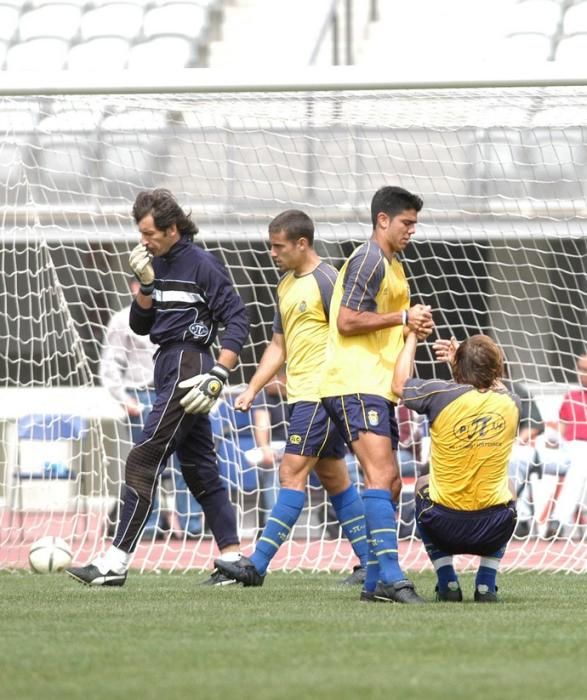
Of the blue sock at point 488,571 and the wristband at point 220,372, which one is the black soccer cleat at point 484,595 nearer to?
the blue sock at point 488,571

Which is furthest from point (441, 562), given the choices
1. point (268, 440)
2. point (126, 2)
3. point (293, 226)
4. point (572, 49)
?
point (126, 2)

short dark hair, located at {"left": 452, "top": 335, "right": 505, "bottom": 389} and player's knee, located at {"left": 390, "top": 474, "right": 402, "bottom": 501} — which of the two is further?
player's knee, located at {"left": 390, "top": 474, "right": 402, "bottom": 501}

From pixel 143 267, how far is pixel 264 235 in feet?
14.9

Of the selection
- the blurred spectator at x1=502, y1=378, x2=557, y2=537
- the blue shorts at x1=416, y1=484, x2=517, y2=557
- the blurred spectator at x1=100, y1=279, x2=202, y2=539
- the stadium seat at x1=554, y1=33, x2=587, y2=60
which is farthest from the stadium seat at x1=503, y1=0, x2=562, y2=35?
the blue shorts at x1=416, y1=484, x2=517, y2=557

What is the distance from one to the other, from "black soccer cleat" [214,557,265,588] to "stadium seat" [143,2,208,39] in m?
11.5

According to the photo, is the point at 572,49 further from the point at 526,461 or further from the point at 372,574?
the point at 372,574

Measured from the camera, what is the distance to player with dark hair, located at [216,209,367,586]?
6781mm

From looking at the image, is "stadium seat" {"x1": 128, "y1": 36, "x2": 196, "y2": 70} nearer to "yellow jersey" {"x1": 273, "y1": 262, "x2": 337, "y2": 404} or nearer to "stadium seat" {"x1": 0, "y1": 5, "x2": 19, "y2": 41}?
"stadium seat" {"x1": 0, "y1": 5, "x2": 19, "y2": 41}

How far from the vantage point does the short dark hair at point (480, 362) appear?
5762mm

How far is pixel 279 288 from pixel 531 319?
5932 mm

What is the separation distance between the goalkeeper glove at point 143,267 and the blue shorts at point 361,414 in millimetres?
1261

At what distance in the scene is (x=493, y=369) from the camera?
5.78 metres

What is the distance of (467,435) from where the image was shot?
581 centimetres

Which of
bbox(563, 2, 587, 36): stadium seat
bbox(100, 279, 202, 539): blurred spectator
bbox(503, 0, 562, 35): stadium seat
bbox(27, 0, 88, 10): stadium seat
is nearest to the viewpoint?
bbox(100, 279, 202, 539): blurred spectator
